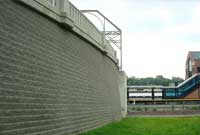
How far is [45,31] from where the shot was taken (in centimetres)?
1639

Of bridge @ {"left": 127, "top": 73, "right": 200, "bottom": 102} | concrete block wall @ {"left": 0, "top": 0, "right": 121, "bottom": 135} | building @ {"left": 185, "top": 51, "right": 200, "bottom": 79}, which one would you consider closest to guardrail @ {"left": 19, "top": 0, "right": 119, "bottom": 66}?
concrete block wall @ {"left": 0, "top": 0, "right": 121, "bottom": 135}

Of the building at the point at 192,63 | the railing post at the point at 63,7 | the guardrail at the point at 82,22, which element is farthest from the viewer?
the building at the point at 192,63

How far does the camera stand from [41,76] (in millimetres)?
15344

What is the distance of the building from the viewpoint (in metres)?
90.6

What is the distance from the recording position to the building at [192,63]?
297 ft

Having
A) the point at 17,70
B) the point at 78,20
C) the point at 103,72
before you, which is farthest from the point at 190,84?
the point at 17,70

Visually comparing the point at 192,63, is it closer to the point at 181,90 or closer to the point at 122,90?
the point at 181,90

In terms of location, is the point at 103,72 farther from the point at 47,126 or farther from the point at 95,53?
the point at 47,126

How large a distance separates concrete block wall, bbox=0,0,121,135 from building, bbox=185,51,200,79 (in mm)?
66924

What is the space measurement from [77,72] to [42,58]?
629 centimetres

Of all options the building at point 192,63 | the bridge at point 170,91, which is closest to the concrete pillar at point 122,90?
the bridge at point 170,91

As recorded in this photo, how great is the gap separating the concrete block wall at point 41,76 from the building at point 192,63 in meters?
66.9

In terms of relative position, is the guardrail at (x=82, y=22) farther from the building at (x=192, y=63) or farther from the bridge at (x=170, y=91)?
the building at (x=192, y=63)

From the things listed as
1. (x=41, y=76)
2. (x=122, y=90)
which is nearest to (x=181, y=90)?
(x=122, y=90)
